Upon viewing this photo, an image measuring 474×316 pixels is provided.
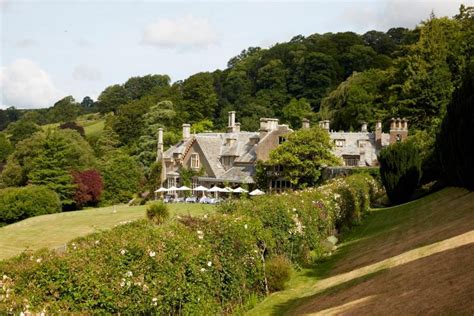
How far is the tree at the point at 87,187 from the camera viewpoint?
196 feet

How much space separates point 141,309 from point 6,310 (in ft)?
8.34

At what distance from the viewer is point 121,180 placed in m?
66.2

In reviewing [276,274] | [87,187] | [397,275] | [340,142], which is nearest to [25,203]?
[87,187]

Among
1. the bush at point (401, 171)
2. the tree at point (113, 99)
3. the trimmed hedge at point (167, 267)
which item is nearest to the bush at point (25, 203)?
the bush at point (401, 171)

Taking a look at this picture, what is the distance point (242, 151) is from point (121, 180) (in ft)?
58.6

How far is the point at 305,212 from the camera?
18906 millimetres

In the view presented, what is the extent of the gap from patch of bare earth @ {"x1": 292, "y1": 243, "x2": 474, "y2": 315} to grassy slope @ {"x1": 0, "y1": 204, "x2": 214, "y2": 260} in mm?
17658

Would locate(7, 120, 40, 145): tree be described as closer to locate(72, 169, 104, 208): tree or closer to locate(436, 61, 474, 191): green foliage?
locate(72, 169, 104, 208): tree

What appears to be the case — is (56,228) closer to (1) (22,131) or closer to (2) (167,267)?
(2) (167,267)

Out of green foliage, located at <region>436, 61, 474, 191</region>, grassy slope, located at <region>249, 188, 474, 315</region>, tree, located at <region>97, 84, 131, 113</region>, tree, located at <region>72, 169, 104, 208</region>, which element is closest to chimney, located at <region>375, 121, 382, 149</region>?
green foliage, located at <region>436, 61, 474, 191</region>

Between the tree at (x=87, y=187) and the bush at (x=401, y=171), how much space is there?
37149 mm

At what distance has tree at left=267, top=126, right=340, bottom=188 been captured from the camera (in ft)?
156

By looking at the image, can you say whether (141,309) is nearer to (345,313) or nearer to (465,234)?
(345,313)

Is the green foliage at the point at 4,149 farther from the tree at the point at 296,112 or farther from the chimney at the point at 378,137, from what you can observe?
the chimney at the point at 378,137
